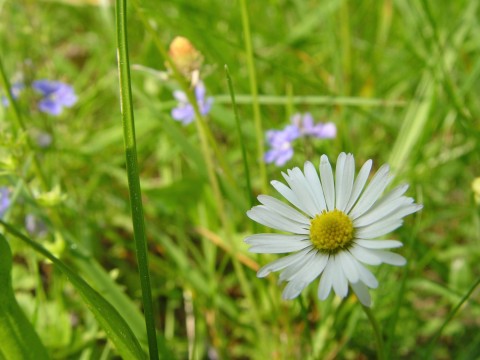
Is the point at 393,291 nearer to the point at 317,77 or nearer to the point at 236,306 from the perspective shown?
the point at 236,306

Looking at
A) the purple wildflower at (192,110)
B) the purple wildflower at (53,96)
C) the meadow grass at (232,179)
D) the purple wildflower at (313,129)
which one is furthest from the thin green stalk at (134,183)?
the purple wildflower at (53,96)

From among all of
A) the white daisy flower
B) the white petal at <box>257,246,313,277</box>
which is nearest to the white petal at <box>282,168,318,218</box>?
the white daisy flower

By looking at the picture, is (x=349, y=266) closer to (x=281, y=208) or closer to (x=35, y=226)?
(x=281, y=208)

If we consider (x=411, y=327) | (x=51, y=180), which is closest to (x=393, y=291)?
(x=411, y=327)

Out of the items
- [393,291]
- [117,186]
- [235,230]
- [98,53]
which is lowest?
[393,291]

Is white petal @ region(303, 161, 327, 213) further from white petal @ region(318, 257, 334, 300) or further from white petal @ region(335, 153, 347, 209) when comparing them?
white petal @ region(318, 257, 334, 300)

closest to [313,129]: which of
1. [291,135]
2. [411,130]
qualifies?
[291,135]

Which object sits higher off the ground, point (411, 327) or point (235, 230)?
point (235, 230)
